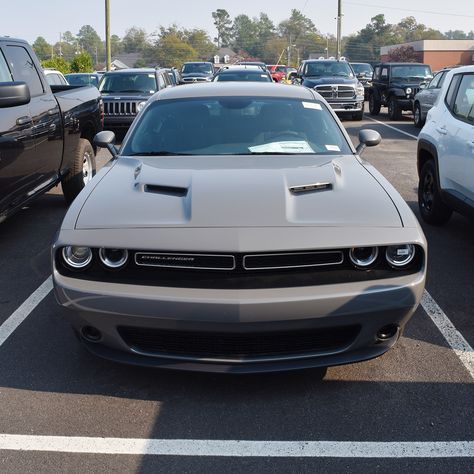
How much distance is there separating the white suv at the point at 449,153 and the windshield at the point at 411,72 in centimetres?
1458

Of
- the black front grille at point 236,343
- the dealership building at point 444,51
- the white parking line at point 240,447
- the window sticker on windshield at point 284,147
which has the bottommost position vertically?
the white parking line at point 240,447

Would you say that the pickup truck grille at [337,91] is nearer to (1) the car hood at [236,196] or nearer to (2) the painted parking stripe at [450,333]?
(2) the painted parking stripe at [450,333]

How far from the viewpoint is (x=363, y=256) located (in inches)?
131

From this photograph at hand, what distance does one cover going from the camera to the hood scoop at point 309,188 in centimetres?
A: 369

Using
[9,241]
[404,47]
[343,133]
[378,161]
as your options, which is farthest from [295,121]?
[404,47]

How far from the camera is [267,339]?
128 inches

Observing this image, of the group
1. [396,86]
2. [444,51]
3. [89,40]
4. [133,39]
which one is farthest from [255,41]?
[396,86]

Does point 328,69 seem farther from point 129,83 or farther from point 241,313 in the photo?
point 241,313

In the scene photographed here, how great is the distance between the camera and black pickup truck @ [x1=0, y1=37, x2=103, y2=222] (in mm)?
5543

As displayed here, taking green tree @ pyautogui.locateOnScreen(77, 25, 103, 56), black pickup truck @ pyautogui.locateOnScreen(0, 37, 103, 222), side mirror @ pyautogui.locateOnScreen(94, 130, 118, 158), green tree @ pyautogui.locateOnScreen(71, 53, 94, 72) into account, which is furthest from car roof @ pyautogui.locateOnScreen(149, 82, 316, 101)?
green tree @ pyautogui.locateOnScreen(77, 25, 103, 56)

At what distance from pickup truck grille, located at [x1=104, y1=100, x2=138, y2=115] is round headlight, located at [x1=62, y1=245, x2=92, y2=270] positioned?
1198 centimetres

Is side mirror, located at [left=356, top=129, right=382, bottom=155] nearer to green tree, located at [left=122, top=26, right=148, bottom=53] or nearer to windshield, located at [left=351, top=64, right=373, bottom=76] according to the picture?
windshield, located at [left=351, top=64, right=373, bottom=76]

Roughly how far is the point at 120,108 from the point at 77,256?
39.8ft

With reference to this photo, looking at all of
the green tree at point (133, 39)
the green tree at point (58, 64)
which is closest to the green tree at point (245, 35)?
the green tree at point (133, 39)
